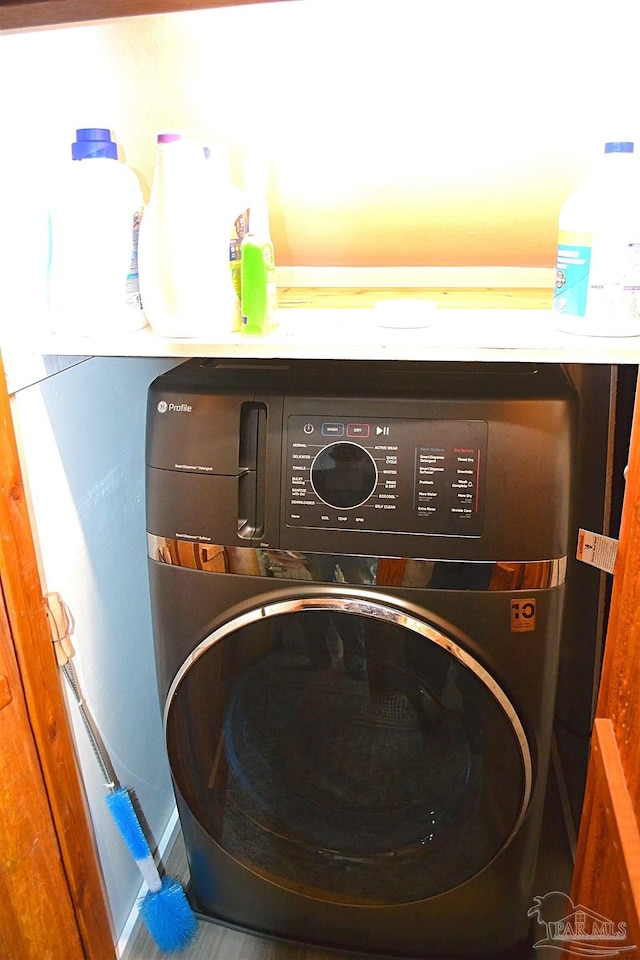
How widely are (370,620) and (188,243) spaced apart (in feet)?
1.85

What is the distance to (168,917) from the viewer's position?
1.33 meters

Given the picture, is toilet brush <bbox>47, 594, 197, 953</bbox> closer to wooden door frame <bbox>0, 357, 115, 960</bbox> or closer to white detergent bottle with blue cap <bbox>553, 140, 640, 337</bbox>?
wooden door frame <bbox>0, 357, 115, 960</bbox>

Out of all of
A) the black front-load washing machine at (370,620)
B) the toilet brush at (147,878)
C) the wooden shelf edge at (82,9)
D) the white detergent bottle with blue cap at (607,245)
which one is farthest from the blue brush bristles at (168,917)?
the wooden shelf edge at (82,9)

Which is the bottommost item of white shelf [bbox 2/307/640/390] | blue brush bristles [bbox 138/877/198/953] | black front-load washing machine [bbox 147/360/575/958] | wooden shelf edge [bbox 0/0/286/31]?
blue brush bristles [bbox 138/877/198/953]

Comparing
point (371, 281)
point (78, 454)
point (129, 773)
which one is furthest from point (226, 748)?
point (371, 281)

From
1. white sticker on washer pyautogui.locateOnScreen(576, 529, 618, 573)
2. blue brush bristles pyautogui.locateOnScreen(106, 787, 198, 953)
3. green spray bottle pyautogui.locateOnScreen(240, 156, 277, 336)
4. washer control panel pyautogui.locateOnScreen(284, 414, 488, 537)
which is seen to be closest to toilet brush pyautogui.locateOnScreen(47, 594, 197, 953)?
blue brush bristles pyautogui.locateOnScreen(106, 787, 198, 953)

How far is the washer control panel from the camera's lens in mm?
974

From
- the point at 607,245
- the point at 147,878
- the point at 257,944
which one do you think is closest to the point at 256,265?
the point at 607,245

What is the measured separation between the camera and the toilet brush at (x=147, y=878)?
3.99 ft

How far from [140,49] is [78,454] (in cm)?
58

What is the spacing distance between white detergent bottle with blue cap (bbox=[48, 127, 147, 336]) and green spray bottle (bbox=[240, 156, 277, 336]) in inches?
6.2

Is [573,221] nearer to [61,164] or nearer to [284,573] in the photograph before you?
[284,573]

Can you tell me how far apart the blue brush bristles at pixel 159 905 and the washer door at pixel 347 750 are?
15cm

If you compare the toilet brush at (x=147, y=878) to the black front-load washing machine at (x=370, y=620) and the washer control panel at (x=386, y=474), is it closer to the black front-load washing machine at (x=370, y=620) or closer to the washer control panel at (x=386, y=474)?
the black front-load washing machine at (x=370, y=620)
